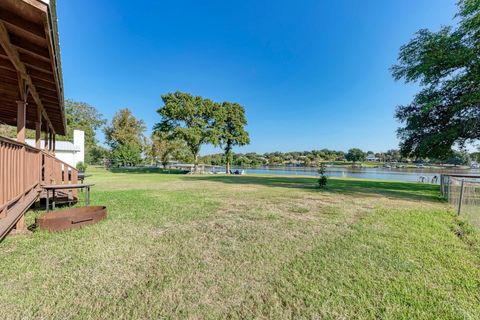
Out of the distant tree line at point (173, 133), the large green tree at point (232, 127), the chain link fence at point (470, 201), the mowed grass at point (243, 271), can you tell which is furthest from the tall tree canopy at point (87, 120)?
the chain link fence at point (470, 201)

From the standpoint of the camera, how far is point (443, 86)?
433 inches

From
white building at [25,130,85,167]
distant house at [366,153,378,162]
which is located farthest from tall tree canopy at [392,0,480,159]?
distant house at [366,153,378,162]

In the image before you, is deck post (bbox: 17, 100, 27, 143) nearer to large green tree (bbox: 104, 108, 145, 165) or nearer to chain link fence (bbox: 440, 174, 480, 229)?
chain link fence (bbox: 440, 174, 480, 229)

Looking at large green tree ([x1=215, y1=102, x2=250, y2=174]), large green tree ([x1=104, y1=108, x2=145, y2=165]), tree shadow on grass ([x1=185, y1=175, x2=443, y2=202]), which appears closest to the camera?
tree shadow on grass ([x1=185, y1=175, x2=443, y2=202])

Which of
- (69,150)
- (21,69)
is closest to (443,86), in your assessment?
(21,69)

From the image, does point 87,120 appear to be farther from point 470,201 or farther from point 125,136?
point 470,201

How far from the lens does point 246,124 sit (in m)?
29.4

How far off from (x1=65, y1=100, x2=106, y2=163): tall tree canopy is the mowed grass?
1799 inches

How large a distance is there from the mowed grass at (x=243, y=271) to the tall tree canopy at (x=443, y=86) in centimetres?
837

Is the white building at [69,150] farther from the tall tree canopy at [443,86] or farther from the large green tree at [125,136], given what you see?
the tall tree canopy at [443,86]

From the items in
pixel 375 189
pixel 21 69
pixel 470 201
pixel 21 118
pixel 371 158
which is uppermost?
pixel 21 69

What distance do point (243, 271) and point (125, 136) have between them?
44.8m

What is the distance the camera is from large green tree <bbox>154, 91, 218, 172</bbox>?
80.7ft

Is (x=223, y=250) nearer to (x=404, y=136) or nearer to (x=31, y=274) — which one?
(x=31, y=274)
